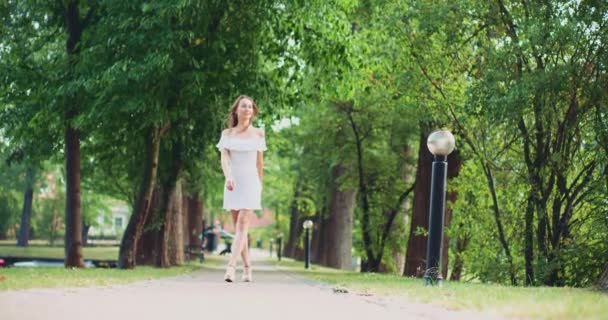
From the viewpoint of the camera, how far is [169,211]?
23.6 meters

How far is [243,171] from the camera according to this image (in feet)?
38.2

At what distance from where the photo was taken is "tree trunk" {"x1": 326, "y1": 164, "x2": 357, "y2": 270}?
1421 inches

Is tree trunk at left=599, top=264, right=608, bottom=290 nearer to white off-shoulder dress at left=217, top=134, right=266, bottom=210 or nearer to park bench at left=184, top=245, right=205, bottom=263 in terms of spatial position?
white off-shoulder dress at left=217, top=134, right=266, bottom=210

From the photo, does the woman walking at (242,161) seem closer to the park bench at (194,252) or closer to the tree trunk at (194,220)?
the park bench at (194,252)

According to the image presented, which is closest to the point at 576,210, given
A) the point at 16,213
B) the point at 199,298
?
the point at 199,298

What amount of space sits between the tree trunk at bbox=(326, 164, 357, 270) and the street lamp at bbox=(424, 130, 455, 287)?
2353 centimetres

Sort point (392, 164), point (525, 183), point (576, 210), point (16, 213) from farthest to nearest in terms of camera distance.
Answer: point (16, 213) < point (392, 164) < point (525, 183) < point (576, 210)

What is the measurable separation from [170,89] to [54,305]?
10621 millimetres

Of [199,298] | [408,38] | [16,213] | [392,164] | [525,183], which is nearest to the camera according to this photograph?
[199,298]

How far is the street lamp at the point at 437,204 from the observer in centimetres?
1207

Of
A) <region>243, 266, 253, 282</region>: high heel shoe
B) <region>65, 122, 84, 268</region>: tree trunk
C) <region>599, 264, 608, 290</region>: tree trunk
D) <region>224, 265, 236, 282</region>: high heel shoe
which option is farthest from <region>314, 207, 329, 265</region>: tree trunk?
<region>599, 264, 608, 290</region>: tree trunk

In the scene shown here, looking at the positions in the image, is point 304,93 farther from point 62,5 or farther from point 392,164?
point 392,164

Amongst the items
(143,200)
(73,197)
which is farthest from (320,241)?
(73,197)

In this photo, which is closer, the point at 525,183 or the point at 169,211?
the point at 525,183
